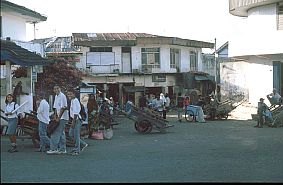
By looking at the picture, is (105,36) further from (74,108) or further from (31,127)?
(74,108)

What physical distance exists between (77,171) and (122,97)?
31111 mm

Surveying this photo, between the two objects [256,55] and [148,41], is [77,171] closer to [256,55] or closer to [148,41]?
[256,55]

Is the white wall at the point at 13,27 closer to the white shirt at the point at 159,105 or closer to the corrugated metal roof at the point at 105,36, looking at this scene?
the white shirt at the point at 159,105

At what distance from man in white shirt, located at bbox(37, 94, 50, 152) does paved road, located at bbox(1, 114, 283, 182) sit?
0.39 meters

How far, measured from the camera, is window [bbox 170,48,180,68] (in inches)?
1743

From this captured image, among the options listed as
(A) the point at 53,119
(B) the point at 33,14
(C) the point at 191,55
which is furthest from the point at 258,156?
(C) the point at 191,55

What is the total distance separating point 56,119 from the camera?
12.7m

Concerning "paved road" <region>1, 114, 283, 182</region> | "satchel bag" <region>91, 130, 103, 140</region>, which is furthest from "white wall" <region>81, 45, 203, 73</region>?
"paved road" <region>1, 114, 283, 182</region>

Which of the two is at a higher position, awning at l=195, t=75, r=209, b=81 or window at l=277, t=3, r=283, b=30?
window at l=277, t=3, r=283, b=30

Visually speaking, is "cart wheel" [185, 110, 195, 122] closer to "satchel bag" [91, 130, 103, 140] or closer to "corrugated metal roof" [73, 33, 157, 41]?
"satchel bag" [91, 130, 103, 140]

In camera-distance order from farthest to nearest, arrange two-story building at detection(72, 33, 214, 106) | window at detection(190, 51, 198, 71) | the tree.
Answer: window at detection(190, 51, 198, 71) → two-story building at detection(72, 33, 214, 106) → the tree

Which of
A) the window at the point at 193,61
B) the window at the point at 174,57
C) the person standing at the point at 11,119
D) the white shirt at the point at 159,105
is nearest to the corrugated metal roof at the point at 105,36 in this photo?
the window at the point at 174,57

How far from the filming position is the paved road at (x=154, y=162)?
918 centimetres

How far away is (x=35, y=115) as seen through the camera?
13867 millimetres
